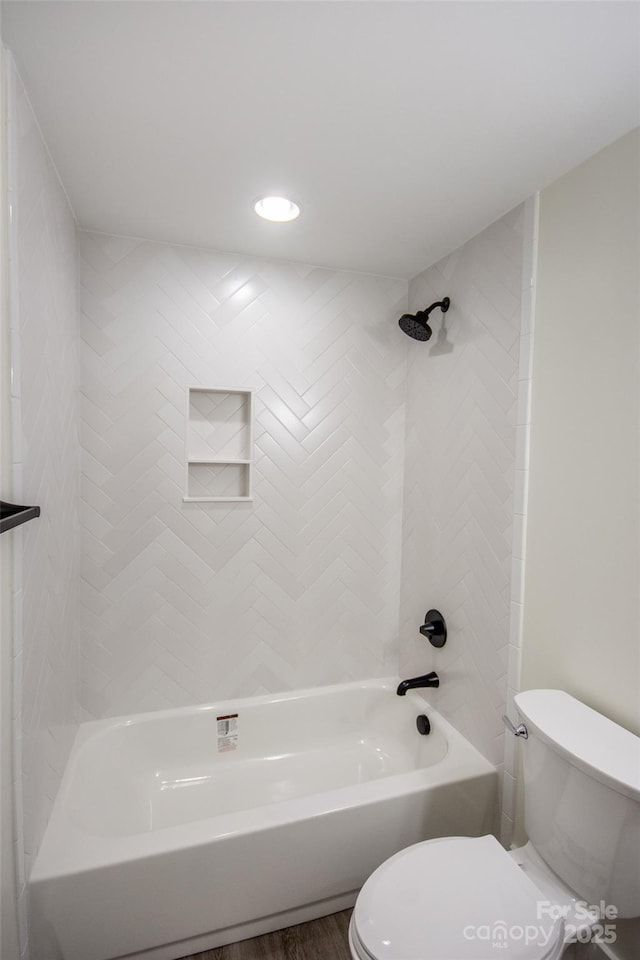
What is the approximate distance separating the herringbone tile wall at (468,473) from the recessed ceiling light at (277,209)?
28.9 inches

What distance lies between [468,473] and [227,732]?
5.22 ft

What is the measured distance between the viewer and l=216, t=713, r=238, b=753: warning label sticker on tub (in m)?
2.14

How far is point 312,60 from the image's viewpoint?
3.47 ft

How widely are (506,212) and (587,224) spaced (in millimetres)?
409

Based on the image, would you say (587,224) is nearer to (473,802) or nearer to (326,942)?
(473,802)

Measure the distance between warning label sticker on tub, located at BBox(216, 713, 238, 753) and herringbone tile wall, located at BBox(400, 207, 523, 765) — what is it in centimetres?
89

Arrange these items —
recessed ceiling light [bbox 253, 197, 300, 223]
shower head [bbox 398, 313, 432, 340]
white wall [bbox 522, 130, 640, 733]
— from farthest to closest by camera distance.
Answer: shower head [bbox 398, 313, 432, 340], recessed ceiling light [bbox 253, 197, 300, 223], white wall [bbox 522, 130, 640, 733]

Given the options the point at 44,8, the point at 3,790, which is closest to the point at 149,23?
the point at 44,8

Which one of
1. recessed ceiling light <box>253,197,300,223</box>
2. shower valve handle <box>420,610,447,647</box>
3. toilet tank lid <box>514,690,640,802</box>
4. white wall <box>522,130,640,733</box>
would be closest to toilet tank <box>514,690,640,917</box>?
toilet tank lid <box>514,690,640,802</box>

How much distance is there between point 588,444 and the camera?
136 cm

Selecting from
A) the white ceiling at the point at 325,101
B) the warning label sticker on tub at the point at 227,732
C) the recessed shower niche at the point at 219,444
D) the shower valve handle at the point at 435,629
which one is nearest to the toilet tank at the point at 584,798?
the shower valve handle at the point at 435,629

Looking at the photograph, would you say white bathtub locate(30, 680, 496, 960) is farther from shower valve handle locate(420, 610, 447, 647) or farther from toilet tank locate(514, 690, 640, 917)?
toilet tank locate(514, 690, 640, 917)

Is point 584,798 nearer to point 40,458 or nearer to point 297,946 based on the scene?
point 297,946

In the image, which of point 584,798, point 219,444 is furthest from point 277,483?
point 584,798
